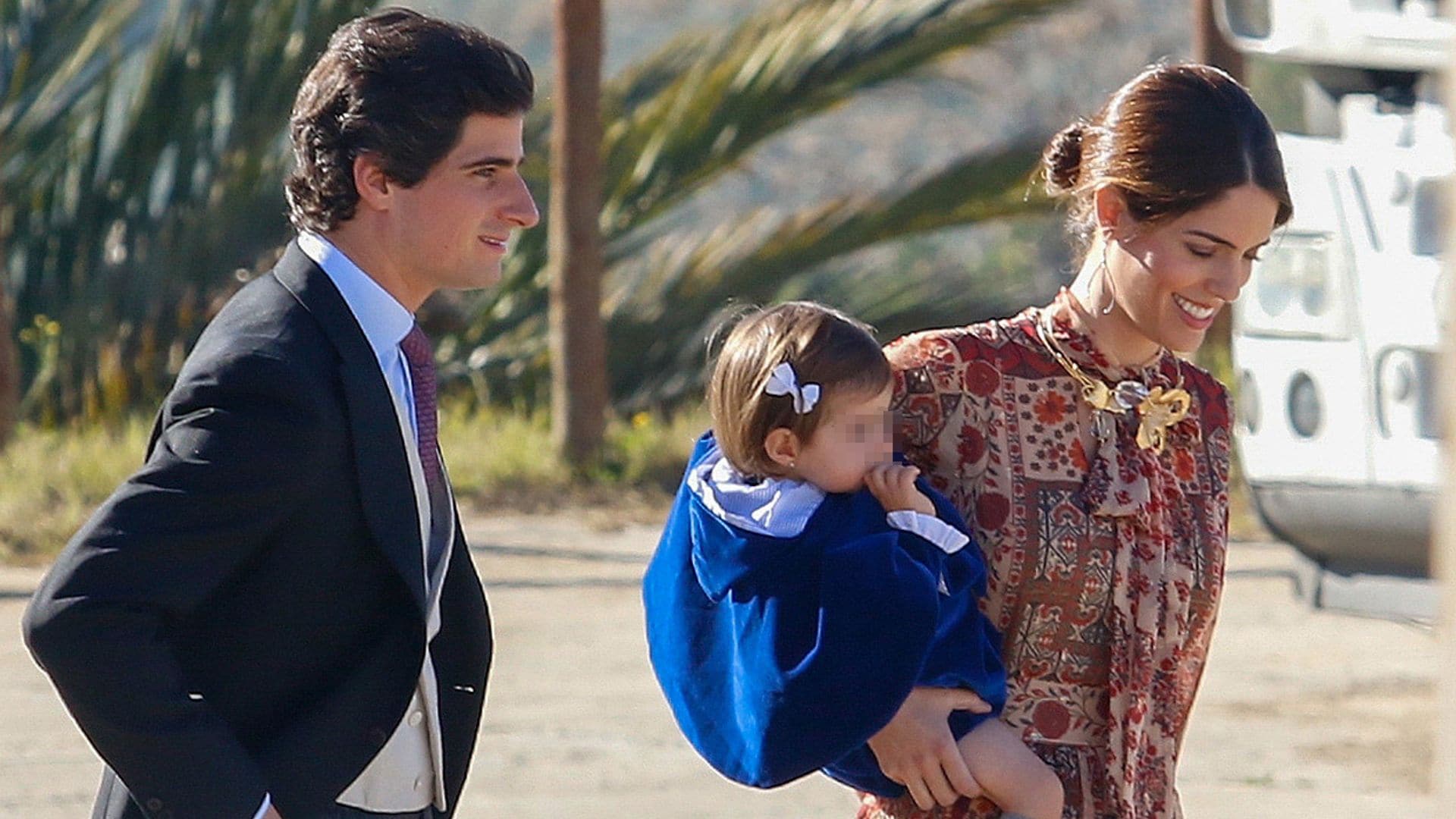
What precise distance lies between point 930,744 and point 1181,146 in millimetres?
Answer: 735

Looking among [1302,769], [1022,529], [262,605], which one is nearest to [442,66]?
[262,605]

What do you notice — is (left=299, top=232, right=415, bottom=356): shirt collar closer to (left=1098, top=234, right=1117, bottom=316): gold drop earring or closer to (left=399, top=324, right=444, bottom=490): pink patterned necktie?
(left=399, top=324, right=444, bottom=490): pink patterned necktie

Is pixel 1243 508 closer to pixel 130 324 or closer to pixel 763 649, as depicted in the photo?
pixel 130 324

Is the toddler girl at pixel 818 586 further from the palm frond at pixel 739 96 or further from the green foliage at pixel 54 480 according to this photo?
the palm frond at pixel 739 96

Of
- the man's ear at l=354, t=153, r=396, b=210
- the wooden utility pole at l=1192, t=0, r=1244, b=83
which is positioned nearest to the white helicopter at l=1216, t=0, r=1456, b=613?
the man's ear at l=354, t=153, r=396, b=210

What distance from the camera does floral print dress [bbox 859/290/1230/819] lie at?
2.78m

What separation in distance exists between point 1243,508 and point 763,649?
7.32m

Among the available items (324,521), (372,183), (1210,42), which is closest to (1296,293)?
Answer: (372,183)

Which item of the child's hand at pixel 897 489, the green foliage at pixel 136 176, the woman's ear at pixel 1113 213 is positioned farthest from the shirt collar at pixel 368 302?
the green foliage at pixel 136 176

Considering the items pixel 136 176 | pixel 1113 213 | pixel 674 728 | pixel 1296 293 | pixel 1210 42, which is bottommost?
pixel 674 728

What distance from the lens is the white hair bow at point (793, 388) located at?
8.80 ft

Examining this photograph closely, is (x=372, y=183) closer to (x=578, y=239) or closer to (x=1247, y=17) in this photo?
(x=1247, y=17)

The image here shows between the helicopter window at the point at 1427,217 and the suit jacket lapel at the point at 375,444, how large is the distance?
3991 millimetres

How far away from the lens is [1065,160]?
117 inches
